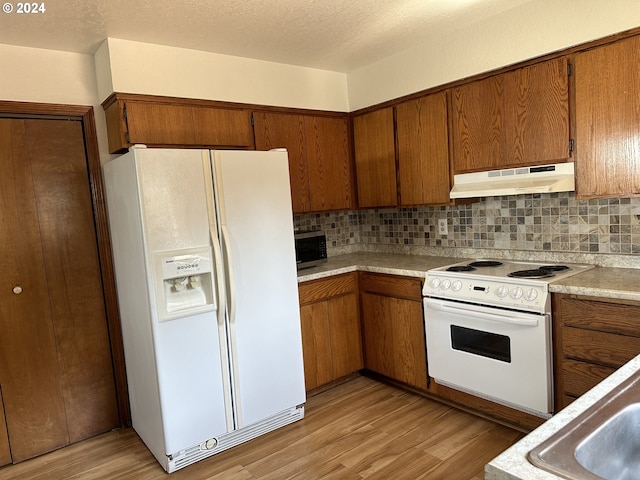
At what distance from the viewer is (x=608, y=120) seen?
7.15 feet

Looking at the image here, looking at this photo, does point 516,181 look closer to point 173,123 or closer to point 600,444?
point 600,444

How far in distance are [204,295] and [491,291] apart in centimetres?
157

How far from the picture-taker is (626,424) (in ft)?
3.05

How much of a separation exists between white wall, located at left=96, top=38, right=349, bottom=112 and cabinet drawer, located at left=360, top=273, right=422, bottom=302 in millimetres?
1375

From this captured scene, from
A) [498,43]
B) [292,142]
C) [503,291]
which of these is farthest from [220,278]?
[498,43]

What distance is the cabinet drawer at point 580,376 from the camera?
207cm

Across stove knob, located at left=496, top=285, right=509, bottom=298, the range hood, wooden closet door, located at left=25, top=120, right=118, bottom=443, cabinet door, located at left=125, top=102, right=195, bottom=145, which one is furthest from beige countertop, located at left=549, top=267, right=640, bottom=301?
wooden closet door, located at left=25, top=120, right=118, bottom=443

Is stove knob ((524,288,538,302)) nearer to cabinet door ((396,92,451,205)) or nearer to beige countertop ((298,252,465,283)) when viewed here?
beige countertop ((298,252,465,283))

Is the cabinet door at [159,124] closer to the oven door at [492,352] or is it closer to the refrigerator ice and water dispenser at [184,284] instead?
the refrigerator ice and water dispenser at [184,284]

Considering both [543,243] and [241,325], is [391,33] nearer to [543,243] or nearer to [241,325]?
[543,243]

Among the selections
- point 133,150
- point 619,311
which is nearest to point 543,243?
point 619,311

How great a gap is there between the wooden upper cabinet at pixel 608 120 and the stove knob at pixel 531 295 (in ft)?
1.89

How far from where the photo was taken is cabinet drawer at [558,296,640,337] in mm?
1930

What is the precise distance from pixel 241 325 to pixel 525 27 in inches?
90.5
